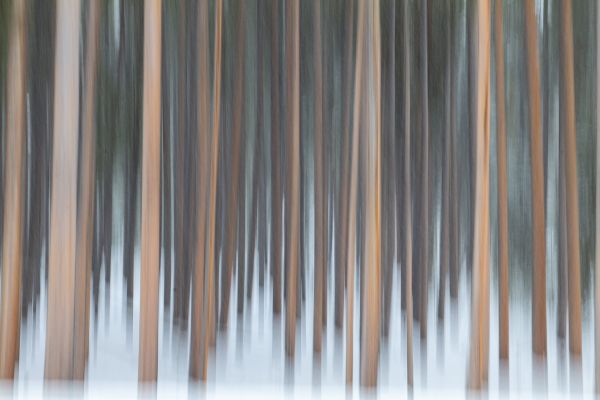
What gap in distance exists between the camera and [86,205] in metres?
1.19

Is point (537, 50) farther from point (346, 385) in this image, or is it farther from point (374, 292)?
point (346, 385)

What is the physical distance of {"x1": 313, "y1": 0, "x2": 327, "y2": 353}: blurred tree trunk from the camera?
1186mm

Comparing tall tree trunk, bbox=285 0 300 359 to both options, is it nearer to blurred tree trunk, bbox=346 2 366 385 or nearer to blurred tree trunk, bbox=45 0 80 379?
blurred tree trunk, bbox=346 2 366 385

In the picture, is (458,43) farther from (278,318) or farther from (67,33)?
(67,33)

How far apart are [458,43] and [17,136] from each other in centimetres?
84

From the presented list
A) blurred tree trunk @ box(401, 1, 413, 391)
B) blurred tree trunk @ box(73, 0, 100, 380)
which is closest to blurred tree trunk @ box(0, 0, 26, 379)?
blurred tree trunk @ box(73, 0, 100, 380)

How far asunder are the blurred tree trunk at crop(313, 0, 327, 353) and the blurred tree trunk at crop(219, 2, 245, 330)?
0.14 metres

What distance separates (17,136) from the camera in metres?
1.20

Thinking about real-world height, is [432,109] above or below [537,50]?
below

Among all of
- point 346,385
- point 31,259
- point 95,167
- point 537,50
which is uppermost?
point 537,50

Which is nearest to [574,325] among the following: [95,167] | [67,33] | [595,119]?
[595,119]

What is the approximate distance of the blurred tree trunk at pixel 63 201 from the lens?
3.85 feet

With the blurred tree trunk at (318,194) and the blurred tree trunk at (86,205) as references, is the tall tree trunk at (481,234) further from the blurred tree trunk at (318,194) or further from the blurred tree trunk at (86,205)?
the blurred tree trunk at (86,205)

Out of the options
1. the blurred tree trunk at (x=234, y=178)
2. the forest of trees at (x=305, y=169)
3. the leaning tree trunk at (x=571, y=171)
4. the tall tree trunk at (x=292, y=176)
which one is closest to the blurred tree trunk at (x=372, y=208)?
the forest of trees at (x=305, y=169)
